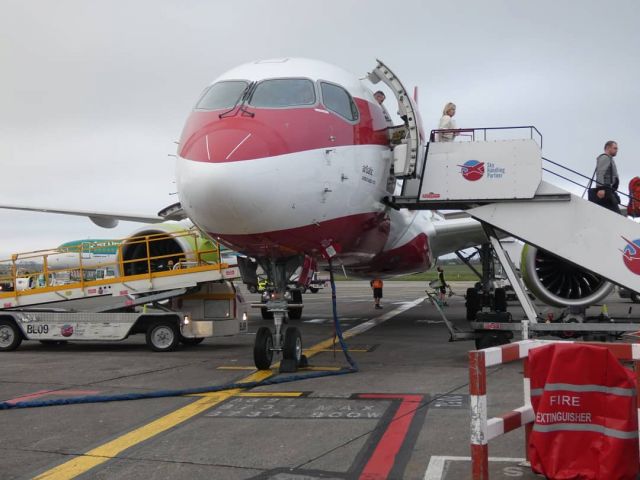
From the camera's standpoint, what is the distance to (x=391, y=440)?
5.15 metres

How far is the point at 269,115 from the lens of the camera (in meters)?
7.90

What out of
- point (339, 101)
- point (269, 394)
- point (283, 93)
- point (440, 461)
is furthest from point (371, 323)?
point (440, 461)

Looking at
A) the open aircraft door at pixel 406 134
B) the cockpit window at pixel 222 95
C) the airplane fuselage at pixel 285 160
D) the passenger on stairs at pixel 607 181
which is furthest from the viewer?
the passenger on stairs at pixel 607 181

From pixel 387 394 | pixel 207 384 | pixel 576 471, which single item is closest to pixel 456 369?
pixel 387 394

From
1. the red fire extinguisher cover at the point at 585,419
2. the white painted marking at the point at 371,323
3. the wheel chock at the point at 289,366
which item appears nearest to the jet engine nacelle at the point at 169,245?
the white painted marking at the point at 371,323

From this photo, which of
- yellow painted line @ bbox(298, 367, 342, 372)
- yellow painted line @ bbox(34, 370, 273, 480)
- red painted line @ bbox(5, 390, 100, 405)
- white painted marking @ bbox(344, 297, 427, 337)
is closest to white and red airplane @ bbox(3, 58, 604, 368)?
yellow painted line @ bbox(298, 367, 342, 372)

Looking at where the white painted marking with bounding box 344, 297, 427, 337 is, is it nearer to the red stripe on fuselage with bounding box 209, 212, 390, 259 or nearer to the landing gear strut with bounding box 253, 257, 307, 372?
the red stripe on fuselage with bounding box 209, 212, 390, 259

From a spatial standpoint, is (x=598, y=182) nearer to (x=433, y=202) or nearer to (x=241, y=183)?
(x=433, y=202)

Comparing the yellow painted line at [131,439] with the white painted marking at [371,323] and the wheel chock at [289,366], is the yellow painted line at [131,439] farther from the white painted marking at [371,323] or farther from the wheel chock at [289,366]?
the white painted marking at [371,323]

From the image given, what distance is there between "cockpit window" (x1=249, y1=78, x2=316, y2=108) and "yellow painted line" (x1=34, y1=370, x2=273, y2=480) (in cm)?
349

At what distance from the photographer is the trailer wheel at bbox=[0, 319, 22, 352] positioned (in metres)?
12.7

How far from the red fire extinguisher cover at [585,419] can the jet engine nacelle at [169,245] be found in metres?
8.70

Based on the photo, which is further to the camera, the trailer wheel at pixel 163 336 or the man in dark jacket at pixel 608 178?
the trailer wheel at pixel 163 336

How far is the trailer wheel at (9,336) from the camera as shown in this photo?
12.7 meters
